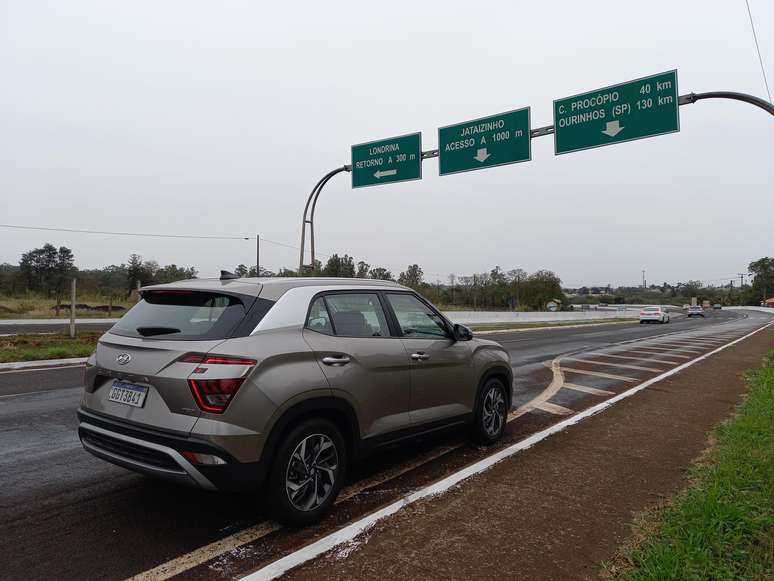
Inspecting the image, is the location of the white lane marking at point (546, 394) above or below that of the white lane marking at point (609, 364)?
above

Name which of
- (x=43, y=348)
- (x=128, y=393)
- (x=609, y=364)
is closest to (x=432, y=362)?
(x=128, y=393)

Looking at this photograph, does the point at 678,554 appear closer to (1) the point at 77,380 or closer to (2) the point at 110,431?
(2) the point at 110,431

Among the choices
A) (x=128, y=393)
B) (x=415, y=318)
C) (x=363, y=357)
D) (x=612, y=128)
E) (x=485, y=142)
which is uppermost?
(x=485, y=142)

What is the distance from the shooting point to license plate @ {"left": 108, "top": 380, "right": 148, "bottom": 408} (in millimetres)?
3215

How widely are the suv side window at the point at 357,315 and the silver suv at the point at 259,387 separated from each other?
1 centimetres

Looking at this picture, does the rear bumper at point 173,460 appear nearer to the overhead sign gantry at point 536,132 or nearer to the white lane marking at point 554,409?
the white lane marking at point 554,409

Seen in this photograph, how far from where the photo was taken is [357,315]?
159 inches

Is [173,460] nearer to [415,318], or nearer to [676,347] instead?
[415,318]

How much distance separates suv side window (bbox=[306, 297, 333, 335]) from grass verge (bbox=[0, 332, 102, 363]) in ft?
34.5

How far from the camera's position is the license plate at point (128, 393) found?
127 inches

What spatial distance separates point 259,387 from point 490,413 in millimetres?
3085

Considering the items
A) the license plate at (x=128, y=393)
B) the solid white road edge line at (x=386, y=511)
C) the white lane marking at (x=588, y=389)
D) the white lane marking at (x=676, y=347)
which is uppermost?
the license plate at (x=128, y=393)

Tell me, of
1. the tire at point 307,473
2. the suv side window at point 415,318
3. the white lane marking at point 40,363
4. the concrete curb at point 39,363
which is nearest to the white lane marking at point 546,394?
the suv side window at point 415,318

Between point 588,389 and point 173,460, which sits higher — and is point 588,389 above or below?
below
